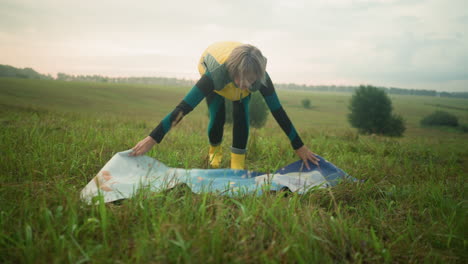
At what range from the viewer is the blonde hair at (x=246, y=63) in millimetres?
2514

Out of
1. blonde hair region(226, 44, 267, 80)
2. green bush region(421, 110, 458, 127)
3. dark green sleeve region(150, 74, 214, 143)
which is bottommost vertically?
green bush region(421, 110, 458, 127)

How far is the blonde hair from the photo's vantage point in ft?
8.25

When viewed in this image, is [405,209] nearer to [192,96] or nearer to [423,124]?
[192,96]

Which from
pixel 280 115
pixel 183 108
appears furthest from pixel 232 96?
pixel 183 108

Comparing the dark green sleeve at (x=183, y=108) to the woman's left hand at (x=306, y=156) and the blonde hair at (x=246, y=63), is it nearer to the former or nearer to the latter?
the blonde hair at (x=246, y=63)

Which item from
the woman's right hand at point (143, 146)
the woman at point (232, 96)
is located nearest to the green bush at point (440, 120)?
the woman at point (232, 96)

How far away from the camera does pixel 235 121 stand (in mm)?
3398

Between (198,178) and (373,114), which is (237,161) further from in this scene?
(373,114)

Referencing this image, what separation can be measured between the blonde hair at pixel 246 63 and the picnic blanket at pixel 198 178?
108cm

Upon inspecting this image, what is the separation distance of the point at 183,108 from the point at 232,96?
2.55 feet

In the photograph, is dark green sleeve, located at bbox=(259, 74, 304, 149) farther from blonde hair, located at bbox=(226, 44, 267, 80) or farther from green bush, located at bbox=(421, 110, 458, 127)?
green bush, located at bbox=(421, 110, 458, 127)

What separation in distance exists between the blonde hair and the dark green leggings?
0.71m

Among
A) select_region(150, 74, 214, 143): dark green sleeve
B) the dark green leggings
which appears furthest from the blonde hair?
the dark green leggings

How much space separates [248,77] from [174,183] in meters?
1.31
